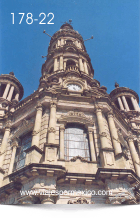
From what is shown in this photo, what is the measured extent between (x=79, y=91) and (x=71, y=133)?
19.5ft

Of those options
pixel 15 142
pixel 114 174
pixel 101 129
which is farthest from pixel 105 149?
pixel 15 142

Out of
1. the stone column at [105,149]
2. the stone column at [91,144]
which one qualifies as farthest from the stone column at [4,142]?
the stone column at [105,149]

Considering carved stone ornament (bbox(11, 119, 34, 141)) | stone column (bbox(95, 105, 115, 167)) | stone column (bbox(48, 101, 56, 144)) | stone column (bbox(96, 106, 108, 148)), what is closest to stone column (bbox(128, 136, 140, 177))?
stone column (bbox(95, 105, 115, 167))

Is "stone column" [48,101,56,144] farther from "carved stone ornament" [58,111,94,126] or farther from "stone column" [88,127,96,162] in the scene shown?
"stone column" [88,127,96,162]

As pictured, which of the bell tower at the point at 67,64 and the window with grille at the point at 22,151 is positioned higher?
the bell tower at the point at 67,64

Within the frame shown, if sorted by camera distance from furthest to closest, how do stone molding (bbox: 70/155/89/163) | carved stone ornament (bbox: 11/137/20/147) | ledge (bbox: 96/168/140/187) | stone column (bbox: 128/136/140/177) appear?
stone column (bbox: 128/136/140/177), carved stone ornament (bbox: 11/137/20/147), stone molding (bbox: 70/155/89/163), ledge (bbox: 96/168/140/187)

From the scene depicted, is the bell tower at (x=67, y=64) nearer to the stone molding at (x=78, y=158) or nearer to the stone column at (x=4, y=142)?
the stone column at (x=4, y=142)

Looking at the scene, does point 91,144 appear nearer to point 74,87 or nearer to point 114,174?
point 114,174

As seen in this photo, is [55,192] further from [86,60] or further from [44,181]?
[86,60]

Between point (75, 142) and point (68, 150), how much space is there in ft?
3.09

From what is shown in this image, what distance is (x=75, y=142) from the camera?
16609 millimetres

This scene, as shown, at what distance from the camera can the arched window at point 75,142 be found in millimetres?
Answer: 15828

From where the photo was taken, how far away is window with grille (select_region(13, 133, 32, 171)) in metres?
16.1

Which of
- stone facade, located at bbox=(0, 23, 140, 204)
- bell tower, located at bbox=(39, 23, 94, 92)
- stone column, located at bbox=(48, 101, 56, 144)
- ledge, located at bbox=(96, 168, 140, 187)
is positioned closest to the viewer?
stone facade, located at bbox=(0, 23, 140, 204)
